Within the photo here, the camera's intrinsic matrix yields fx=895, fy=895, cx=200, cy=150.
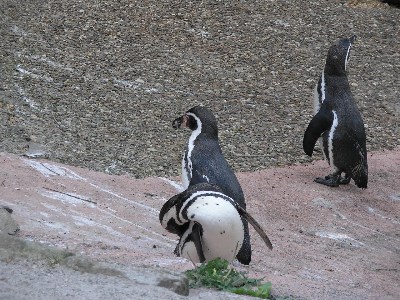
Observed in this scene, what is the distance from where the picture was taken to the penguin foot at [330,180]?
24.5ft

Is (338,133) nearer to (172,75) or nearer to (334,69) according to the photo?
(334,69)

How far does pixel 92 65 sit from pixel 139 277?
20.7ft

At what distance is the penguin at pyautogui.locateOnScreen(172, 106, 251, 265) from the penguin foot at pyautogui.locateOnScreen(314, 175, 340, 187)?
1823 millimetres

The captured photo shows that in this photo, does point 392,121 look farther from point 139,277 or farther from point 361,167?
point 139,277

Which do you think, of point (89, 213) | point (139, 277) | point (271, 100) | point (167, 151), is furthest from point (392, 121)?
point (139, 277)

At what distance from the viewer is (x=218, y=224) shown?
4359mm

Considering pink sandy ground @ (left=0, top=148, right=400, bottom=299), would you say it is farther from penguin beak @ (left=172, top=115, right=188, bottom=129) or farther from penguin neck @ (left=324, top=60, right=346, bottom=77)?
penguin neck @ (left=324, top=60, right=346, bottom=77)

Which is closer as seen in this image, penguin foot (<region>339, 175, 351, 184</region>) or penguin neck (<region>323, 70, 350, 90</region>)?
penguin foot (<region>339, 175, 351, 184</region>)

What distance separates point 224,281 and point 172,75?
589 cm

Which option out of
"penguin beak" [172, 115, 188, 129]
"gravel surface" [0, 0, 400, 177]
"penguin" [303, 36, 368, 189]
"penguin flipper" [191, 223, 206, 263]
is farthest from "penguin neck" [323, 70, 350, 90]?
"penguin flipper" [191, 223, 206, 263]

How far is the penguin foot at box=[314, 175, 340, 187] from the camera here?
748 cm

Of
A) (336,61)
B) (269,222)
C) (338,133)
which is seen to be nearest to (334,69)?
(336,61)

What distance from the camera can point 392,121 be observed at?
9.30 meters

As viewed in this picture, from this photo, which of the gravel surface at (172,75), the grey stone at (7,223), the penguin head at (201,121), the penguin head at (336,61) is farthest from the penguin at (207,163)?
the penguin head at (336,61)
